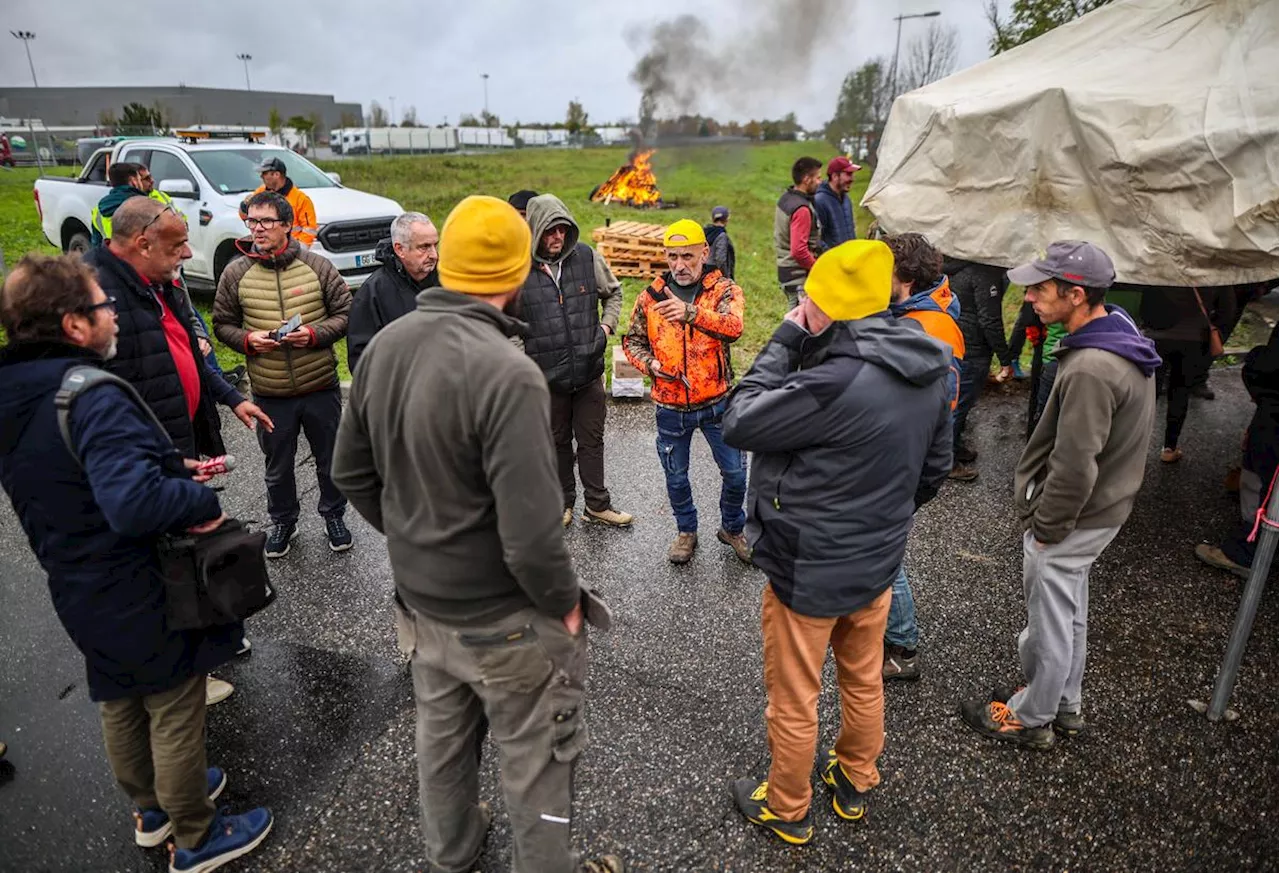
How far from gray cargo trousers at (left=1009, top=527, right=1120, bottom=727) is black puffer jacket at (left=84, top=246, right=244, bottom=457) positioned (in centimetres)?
378

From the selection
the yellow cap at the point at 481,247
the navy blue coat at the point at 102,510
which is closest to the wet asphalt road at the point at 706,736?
the navy blue coat at the point at 102,510

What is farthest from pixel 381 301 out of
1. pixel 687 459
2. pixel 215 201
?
pixel 215 201

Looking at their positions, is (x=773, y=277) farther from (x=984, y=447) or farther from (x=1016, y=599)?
(x=1016, y=599)

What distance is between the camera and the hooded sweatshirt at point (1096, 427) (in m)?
2.57

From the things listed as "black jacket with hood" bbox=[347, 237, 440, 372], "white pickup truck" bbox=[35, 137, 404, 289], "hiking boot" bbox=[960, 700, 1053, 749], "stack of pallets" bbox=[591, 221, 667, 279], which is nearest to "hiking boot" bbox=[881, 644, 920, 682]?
"hiking boot" bbox=[960, 700, 1053, 749]

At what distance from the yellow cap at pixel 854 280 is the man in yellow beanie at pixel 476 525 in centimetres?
94

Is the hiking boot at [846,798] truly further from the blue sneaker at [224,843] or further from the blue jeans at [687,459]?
the blue sneaker at [224,843]

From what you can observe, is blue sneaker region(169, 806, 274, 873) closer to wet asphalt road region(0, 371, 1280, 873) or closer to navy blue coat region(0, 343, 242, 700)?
wet asphalt road region(0, 371, 1280, 873)

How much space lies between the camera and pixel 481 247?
1.87 m

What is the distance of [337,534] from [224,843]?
2.19m

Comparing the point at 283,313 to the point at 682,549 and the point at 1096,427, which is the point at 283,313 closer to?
the point at 682,549

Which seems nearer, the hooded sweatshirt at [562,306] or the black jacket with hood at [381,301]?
the black jacket with hood at [381,301]

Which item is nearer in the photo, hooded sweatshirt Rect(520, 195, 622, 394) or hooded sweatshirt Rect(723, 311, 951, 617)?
hooded sweatshirt Rect(723, 311, 951, 617)

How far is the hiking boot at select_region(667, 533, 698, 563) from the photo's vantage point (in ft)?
14.7
